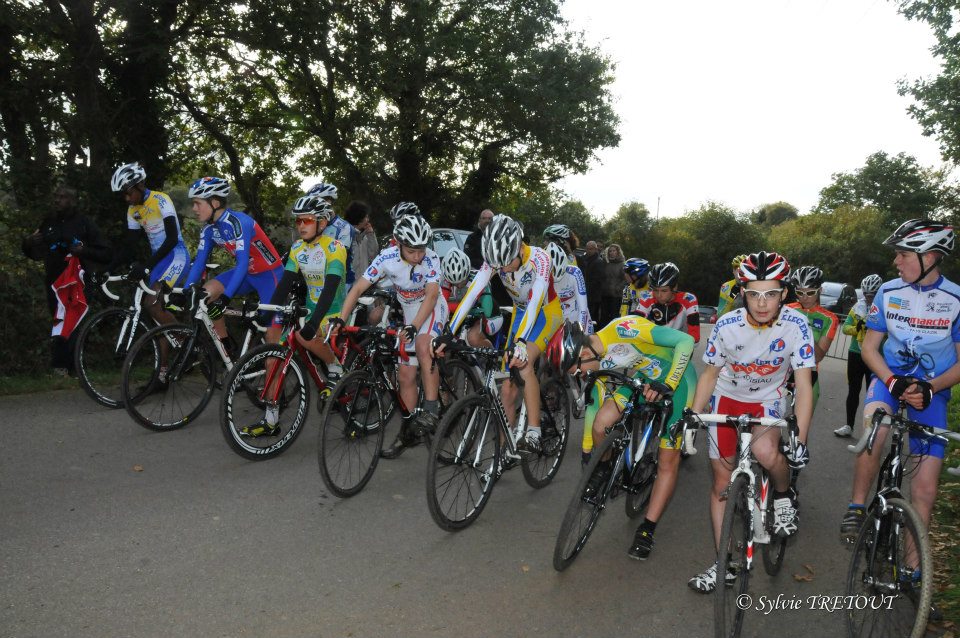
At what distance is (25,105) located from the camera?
407 inches

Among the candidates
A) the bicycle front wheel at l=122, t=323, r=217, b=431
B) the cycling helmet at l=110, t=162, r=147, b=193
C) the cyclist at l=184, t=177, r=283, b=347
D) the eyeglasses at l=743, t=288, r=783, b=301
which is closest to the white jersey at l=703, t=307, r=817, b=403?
the eyeglasses at l=743, t=288, r=783, b=301

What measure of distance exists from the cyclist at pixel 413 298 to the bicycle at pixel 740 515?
8.27ft

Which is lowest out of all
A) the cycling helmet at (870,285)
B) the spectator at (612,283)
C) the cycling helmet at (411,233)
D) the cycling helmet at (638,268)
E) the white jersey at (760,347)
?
the white jersey at (760,347)

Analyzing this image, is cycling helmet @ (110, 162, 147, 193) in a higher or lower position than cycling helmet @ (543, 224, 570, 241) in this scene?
lower

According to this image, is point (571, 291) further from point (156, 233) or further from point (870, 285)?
point (156, 233)

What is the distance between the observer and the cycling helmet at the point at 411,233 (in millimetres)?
5918

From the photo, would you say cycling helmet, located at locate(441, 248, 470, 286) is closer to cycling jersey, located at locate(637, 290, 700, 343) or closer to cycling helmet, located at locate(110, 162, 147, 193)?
cycling jersey, located at locate(637, 290, 700, 343)

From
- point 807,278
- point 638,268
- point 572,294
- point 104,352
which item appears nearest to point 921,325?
point 638,268

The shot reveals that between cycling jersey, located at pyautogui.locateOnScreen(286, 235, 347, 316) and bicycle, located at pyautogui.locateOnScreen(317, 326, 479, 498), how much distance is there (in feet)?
2.57

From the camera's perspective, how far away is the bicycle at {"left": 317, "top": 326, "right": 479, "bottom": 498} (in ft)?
16.9

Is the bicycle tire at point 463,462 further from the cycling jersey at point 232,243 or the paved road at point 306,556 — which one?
the cycling jersey at point 232,243

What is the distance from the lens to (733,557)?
360 cm

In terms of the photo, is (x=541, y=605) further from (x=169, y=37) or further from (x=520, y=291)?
(x=169, y=37)

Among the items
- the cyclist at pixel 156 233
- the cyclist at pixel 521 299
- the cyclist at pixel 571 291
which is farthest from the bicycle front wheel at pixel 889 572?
the cyclist at pixel 156 233
